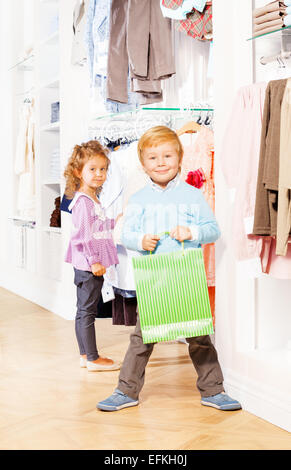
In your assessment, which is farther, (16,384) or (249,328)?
(16,384)

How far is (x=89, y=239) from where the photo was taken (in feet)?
11.2

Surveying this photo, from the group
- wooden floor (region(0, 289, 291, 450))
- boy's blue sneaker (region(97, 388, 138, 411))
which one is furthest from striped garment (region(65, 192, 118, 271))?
boy's blue sneaker (region(97, 388, 138, 411))

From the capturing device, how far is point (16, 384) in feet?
10.3

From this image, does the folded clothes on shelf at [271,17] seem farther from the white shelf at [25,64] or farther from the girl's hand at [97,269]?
the white shelf at [25,64]

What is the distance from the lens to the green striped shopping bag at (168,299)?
2.50m

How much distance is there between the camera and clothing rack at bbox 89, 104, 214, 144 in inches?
134

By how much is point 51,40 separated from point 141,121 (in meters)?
2.06

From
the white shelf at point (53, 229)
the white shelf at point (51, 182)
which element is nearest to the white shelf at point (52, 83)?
the white shelf at point (51, 182)

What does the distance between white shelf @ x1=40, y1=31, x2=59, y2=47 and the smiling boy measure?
2.70 meters

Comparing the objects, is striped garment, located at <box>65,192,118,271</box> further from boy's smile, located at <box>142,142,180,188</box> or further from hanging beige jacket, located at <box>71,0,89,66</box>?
A: hanging beige jacket, located at <box>71,0,89,66</box>
